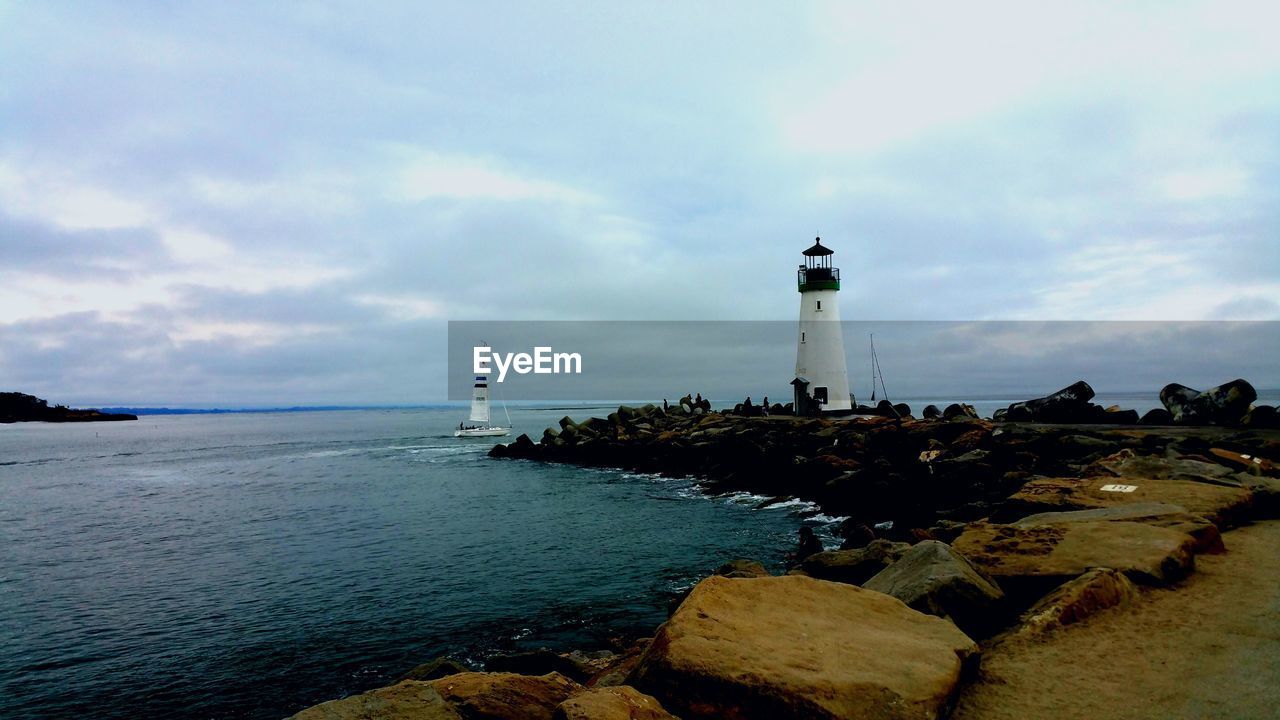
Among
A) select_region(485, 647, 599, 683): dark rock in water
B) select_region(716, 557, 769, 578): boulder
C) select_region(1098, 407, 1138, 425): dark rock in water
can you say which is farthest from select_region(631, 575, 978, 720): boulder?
select_region(1098, 407, 1138, 425): dark rock in water

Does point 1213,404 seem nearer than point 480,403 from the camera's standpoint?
Yes

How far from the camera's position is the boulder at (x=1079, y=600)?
17.8ft

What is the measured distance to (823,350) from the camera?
Result: 37.7 meters

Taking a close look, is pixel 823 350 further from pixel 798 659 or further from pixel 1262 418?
pixel 798 659

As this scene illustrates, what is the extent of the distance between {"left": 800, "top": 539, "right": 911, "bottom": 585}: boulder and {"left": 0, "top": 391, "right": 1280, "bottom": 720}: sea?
111 inches

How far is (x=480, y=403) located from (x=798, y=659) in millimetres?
66020

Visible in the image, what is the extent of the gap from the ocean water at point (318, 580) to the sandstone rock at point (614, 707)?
611 cm

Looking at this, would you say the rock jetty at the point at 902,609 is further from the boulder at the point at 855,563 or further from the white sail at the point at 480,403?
the white sail at the point at 480,403

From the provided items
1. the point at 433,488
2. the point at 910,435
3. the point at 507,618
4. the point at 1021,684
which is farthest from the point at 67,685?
the point at 910,435

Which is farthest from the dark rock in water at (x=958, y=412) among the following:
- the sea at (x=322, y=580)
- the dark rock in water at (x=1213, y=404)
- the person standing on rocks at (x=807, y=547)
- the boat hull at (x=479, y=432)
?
the boat hull at (x=479, y=432)

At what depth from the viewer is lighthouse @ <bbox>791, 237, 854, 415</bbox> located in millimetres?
37656

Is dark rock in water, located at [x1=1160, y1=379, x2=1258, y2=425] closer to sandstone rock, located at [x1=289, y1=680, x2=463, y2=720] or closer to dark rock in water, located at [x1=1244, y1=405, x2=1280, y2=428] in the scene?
dark rock in water, located at [x1=1244, y1=405, x2=1280, y2=428]

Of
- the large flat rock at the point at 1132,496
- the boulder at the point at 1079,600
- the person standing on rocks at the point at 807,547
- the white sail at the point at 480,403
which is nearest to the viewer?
the boulder at the point at 1079,600

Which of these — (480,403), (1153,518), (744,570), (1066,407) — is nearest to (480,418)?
(480,403)
